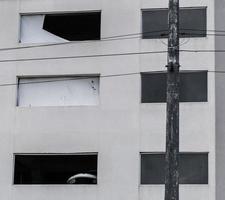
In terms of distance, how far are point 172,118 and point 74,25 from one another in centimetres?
1238

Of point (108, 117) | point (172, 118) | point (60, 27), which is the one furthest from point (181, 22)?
point (172, 118)

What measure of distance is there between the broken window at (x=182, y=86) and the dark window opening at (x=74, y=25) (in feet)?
9.08

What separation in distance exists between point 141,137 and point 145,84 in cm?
199

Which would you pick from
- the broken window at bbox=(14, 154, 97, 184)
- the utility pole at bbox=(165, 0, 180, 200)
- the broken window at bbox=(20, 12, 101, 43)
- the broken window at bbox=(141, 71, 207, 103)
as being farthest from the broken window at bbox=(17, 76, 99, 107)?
the utility pole at bbox=(165, 0, 180, 200)

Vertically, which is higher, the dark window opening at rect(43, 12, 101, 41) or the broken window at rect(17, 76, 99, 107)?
the dark window opening at rect(43, 12, 101, 41)

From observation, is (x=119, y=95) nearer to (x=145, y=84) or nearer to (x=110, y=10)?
(x=145, y=84)

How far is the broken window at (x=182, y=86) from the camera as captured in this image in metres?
25.0

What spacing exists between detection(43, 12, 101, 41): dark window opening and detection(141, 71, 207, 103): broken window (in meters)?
2.77

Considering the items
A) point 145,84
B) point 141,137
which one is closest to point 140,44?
point 145,84

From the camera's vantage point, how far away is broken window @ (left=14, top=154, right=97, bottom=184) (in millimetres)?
25047
